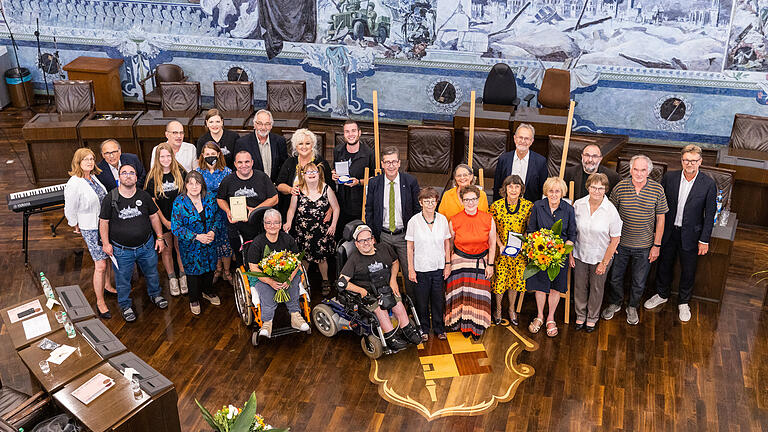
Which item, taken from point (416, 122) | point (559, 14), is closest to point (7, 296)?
point (416, 122)

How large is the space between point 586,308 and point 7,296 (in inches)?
235

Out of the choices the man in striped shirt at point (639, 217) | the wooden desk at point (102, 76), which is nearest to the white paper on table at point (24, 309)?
the man in striped shirt at point (639, 217)

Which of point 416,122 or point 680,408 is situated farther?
point 416,122

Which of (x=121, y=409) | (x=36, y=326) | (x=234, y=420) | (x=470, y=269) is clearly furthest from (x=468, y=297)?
(x=36, y=326)

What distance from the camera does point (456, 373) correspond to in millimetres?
6129

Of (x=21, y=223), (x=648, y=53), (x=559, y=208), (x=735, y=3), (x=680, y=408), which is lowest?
(x=680, y=408)

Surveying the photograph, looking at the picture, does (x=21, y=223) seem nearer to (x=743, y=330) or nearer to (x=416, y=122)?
(x=416, y=122)

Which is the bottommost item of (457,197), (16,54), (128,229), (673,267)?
(673,267)

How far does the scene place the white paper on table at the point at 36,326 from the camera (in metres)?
5.39

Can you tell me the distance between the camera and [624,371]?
616 centimetres

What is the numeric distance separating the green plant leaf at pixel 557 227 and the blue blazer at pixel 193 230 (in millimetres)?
3161

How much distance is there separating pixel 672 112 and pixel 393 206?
6485 millimetres

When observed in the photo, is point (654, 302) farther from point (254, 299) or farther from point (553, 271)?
point (254, 299)

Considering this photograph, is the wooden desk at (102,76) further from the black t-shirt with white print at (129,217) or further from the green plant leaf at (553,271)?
the green plant leaf at (553,271)
